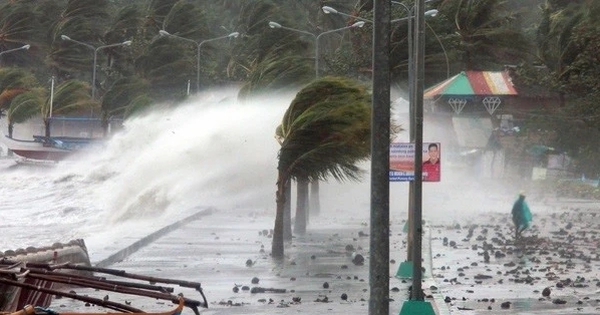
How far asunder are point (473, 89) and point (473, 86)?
0.59m

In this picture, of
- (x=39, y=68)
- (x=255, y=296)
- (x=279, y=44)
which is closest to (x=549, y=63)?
(x=279, y=44)

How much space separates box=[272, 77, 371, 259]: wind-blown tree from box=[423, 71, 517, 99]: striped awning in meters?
34.3

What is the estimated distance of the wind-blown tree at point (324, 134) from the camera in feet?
94.8

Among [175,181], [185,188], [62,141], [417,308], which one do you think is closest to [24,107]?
[62,141]

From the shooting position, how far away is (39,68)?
13200cm

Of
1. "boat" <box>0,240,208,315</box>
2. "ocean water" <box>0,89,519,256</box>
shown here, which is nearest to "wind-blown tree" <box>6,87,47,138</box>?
"ocean water" <box>0,89,519,256</box>

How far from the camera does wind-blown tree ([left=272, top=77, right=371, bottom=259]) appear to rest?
1137 inches

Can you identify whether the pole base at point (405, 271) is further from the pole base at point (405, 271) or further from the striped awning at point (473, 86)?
the striped awning at point (473, 86)

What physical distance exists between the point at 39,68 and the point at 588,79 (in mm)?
75060

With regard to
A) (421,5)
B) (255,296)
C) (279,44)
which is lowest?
(255,296)

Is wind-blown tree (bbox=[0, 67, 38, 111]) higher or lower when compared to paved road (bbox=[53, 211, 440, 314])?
higher

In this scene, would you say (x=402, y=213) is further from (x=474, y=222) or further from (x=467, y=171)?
(x=467, y=171)

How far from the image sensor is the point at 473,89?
66.2m

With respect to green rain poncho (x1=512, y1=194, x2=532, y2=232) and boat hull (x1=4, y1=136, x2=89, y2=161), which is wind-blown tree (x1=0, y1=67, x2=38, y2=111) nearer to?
boat hull (x1=4, y1=136, x2=89, y2=161)
